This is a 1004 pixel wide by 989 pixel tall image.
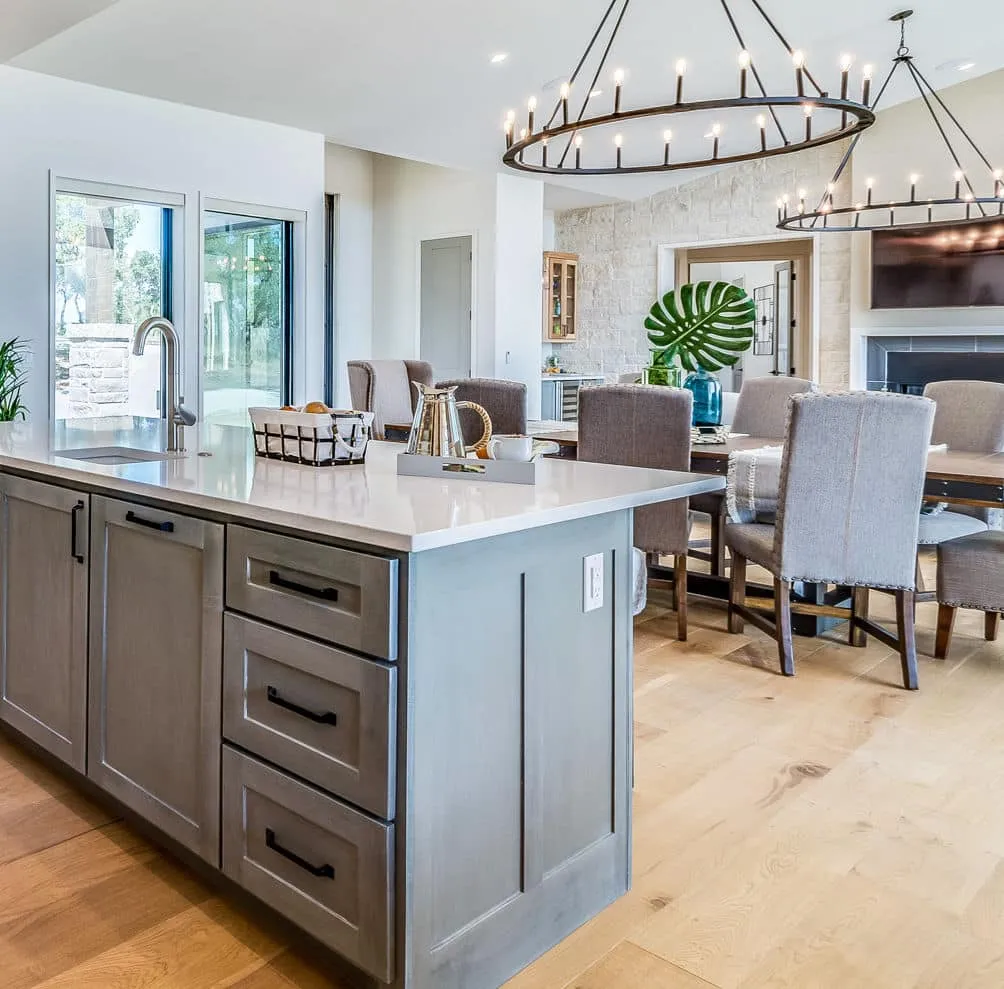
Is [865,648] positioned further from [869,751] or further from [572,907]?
[572,907]

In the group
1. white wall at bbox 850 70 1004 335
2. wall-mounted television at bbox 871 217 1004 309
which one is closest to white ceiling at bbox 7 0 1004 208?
white wall at bbox 850 70 1004 335

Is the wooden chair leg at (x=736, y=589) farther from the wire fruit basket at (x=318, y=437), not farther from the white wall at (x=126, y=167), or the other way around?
the white wall at (x=126, y=167)

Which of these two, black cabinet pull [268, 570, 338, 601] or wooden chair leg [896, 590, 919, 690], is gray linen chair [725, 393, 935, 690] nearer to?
wooden chair leg [896, 590, 919, 690]

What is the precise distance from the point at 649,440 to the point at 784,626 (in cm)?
88

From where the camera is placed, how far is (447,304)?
8.12 metres

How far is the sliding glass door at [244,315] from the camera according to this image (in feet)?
20.8

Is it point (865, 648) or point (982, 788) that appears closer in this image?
→ point (982, 788)

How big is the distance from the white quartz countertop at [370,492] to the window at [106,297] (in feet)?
10.9

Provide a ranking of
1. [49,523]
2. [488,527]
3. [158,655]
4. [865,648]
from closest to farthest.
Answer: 1. [488,527]
2. [158,655]
3. [49,523]
4. [865,648]

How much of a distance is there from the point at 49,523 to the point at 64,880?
825 millimetres

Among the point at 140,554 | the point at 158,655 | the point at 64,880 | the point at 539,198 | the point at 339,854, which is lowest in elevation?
the point at 64,880

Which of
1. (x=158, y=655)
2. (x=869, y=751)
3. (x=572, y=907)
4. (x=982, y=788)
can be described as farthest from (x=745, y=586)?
(x=158, y=655)

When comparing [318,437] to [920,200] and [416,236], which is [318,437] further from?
[416,236]

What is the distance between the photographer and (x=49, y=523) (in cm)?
231
